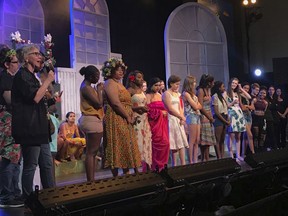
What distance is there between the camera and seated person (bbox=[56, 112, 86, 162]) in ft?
18.5

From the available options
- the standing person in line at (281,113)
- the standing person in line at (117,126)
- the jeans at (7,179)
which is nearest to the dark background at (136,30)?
the standing person in line at (281,113)

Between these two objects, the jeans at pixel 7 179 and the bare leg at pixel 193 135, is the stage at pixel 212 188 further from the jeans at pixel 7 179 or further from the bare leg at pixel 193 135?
the bare leg at pixel 193 135

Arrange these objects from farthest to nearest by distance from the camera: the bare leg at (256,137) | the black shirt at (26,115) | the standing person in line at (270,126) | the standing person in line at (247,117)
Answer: the standing person in line at (270,126) → the bare leg at (256,137) → the standing person in line at (247,117) → the black shirt at (26,115)

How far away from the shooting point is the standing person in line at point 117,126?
388 centimetres

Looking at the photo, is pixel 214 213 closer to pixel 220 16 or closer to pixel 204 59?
pixel 204 59

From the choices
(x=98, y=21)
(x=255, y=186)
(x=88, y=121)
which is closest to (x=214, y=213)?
(x=255, y=186)

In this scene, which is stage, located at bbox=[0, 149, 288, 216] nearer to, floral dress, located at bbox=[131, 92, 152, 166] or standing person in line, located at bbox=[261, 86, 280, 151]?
floral dress, located at bbox=[131, 92, 152, 166]

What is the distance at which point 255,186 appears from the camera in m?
2.75

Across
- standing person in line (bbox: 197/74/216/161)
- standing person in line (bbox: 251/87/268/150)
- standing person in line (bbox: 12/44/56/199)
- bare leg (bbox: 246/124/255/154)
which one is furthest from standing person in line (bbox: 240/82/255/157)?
standing person in line (bbox: 12/44/56/199)

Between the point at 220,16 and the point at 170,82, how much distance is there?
6555 millimetres

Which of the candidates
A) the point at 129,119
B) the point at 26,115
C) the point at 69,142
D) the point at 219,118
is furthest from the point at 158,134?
the point at 26,115

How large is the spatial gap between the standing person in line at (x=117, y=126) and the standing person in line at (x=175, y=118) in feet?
3.33

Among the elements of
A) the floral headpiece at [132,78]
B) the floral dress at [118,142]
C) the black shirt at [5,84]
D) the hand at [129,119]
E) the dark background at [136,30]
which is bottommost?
the floral dress at [118,142]

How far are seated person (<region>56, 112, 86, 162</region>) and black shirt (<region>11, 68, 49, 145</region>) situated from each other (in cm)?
271
